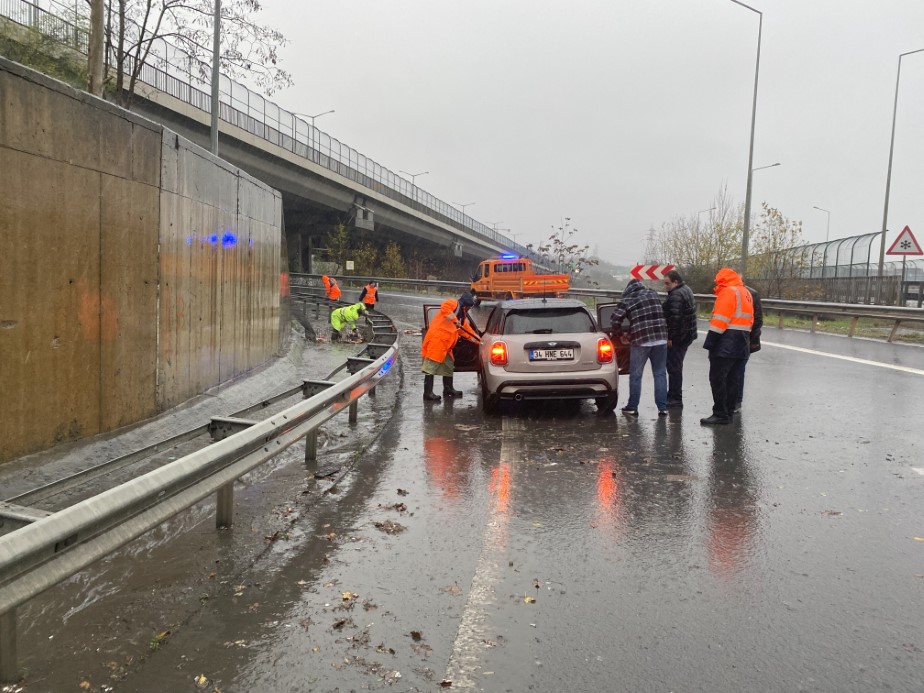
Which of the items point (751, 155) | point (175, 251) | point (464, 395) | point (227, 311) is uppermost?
point (751, 155)

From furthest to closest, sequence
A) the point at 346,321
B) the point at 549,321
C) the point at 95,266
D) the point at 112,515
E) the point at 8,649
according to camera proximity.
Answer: the point at 346,321 → the point at 549,321 → the point at 95,266 → the point at 112,515 → the point at 8,649

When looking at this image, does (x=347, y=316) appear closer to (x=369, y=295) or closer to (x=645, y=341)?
(x=369, y=295)

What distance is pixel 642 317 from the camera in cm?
907

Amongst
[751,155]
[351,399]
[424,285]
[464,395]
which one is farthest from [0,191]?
[424,285]

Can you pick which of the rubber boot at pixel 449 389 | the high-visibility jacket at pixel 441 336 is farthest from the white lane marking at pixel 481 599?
the rubber boot at pixel 449 389

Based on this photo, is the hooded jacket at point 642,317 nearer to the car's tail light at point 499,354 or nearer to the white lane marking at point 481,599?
the car's tail light at point 499,354

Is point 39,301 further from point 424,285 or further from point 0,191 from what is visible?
point 424,285

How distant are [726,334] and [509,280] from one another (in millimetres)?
23209

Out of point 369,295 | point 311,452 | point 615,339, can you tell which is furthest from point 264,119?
point 311,452

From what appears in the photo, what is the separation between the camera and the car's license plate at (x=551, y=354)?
8.66 meters

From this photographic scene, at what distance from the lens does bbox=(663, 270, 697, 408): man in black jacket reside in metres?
9.38

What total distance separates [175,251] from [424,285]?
37960 millimetres

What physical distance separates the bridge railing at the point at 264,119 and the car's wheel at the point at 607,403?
1727 centimetres

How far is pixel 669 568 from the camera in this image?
409cm
